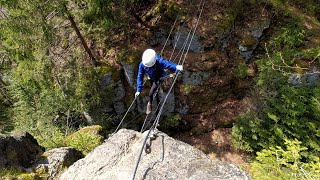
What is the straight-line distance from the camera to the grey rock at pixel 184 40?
37.5 feet

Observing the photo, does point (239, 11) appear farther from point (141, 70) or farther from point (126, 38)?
point (141, 70)

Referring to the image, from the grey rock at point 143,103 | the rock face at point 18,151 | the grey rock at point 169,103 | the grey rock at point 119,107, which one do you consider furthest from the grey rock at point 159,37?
the rock face at point 18,151

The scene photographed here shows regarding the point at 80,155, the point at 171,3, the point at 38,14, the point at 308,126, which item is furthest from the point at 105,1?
the point at 308,126

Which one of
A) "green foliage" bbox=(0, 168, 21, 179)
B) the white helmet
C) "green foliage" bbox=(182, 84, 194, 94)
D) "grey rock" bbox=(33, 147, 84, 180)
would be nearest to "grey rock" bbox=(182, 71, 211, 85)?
"green foliage" bbox=(182, 84, 194, 94)

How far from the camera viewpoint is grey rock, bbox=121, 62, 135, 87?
36.8 ft

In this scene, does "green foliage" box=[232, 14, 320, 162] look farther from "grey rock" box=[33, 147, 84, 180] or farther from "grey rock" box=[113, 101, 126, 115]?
"grey rock" box=[33, 147, 84, 180]

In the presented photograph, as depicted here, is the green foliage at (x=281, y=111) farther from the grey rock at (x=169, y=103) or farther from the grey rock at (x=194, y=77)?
the grey rock at (x=169, y=103)

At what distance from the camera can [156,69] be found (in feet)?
22.2

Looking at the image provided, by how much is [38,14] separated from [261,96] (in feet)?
27.1

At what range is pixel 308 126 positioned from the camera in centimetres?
891

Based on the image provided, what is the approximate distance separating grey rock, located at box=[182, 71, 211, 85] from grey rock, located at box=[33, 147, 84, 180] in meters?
6.37

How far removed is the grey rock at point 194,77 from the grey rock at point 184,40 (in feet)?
3.36

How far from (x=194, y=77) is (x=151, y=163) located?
7522 mm

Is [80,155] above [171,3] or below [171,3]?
below
